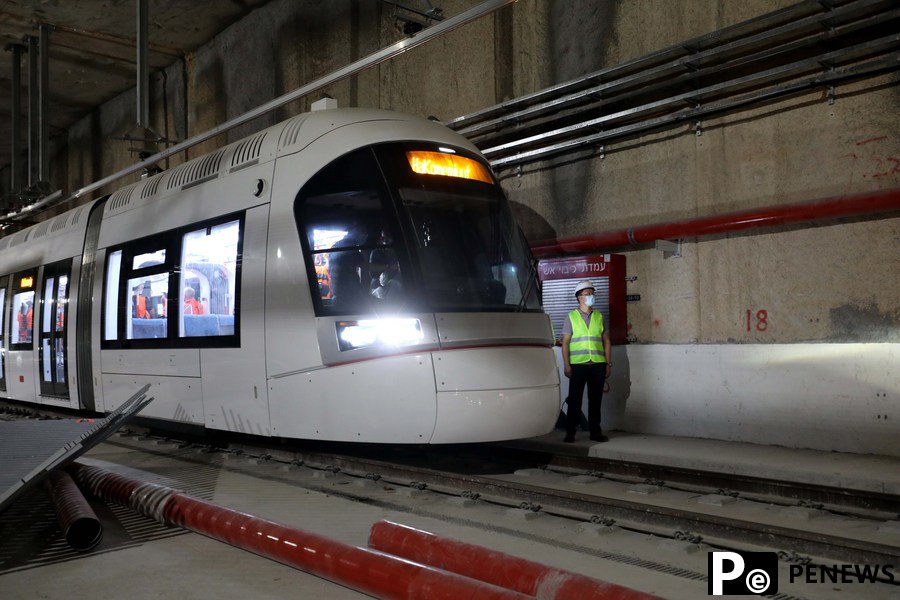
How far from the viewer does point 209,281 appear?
27.2 feet

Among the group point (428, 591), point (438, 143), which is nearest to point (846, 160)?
point (438, 143)

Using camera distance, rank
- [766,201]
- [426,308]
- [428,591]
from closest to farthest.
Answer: [428,591]
[426,308]
[766,201]

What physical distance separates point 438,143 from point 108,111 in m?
19.0

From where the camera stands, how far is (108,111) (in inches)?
915

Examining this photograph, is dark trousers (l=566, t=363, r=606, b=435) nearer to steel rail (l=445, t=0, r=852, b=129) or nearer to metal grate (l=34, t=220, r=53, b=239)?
steel rail (l=445, t=0, r=852, b=129)

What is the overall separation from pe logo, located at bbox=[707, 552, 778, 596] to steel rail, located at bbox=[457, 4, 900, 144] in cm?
549

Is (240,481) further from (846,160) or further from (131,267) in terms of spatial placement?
(846,160)

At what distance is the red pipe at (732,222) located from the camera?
748 centimetres

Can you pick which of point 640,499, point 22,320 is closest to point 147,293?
point 22,320

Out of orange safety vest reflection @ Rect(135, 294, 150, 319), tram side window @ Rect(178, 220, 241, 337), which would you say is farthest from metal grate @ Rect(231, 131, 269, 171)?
orange safety vest reflection @ Rect(135, 294, 150, 319)

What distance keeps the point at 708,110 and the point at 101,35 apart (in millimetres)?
13941

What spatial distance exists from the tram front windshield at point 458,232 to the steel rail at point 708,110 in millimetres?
2928

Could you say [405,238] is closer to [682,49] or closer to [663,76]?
[682,49]

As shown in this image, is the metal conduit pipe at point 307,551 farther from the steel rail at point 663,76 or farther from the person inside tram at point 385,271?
the steel rail at point 663,76
